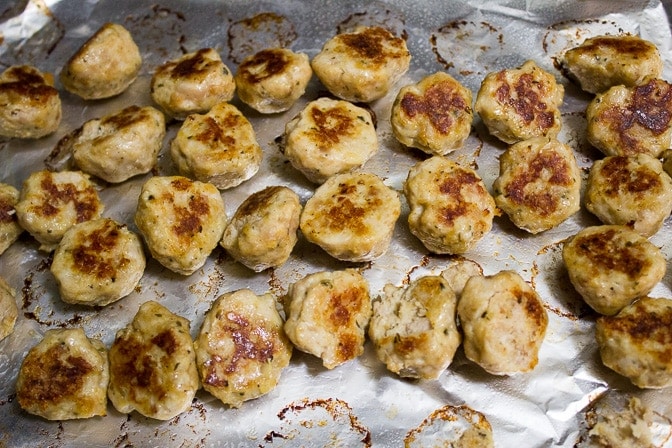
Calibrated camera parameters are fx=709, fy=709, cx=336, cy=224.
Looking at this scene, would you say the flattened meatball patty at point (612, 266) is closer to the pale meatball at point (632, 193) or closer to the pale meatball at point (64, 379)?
the pale meatball at point (632, 193)

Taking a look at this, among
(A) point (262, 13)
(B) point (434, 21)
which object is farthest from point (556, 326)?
(A) point (262, 13)

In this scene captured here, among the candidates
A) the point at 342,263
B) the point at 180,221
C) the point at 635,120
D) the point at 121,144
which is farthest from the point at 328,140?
the point at 635,120

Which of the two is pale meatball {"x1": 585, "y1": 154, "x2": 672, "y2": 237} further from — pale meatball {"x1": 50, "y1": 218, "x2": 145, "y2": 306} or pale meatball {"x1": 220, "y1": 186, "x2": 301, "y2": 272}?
pale meatball {"x1": 50, "y1": 218, "x2": 145, "y2": 306}

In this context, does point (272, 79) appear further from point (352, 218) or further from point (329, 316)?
point (329, 316)

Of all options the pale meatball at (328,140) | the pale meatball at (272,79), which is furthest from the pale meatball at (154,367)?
the pale meatball at (272,79)

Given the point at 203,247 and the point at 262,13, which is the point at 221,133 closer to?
the point at 203,247
